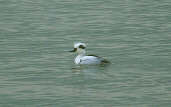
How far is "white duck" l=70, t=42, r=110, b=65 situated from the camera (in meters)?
25.7

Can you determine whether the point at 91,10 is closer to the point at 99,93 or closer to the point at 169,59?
the point at 169,59

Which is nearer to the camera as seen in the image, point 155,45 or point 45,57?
point 45,57

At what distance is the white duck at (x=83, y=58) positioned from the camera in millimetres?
25734

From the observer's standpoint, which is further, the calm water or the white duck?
the white duck

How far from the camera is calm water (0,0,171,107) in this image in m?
20.7

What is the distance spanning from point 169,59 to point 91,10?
13652mm

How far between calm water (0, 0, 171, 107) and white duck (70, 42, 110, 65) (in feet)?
1.04

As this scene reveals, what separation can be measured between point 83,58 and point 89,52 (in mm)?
2201

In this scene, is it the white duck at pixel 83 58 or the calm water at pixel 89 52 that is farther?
the white duck at pixel 83 58

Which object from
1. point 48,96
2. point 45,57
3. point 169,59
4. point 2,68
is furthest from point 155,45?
point 48,96

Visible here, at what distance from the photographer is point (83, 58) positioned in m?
26.4

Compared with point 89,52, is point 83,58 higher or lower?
lower

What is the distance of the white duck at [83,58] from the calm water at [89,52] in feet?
1.04

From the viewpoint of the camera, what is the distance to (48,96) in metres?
20.7
